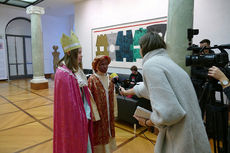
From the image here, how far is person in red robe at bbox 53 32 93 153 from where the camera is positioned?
1481mm

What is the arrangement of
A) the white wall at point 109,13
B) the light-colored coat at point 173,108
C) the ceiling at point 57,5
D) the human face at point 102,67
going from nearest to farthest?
the light-colored coat at point 173,108
the human face at point 102,67
the white wall at point 109,13
the ceiling at point 57,5

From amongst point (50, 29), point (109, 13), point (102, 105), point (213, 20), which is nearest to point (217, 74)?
point (102, 105)

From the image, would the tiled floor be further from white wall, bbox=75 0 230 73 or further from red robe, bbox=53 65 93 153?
white wall, bbox=75 0 230 73

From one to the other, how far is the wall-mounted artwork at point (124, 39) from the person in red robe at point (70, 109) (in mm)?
3559

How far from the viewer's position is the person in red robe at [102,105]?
1.88 metres

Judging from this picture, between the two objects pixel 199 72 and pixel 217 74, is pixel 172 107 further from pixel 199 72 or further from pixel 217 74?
pixel 199 72

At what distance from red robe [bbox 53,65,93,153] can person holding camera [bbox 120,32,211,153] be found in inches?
31.1

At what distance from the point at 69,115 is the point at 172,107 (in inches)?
38.4

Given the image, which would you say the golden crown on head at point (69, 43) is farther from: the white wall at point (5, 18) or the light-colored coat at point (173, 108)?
the white wall at point (5, 18)

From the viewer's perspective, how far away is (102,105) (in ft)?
6.22

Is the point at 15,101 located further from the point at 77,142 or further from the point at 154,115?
the point at 154,115

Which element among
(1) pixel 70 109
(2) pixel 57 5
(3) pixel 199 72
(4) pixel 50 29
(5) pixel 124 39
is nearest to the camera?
(1) pixel 70 109

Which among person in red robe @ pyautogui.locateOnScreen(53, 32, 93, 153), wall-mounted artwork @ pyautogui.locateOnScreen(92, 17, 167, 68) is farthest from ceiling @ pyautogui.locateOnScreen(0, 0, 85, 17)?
person in red robe @ pyautogui.locateOnScreen(53, 32, 93, 153)

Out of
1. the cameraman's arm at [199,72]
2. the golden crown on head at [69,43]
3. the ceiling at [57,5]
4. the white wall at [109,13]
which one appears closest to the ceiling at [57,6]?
the ceiling at [57,5]
